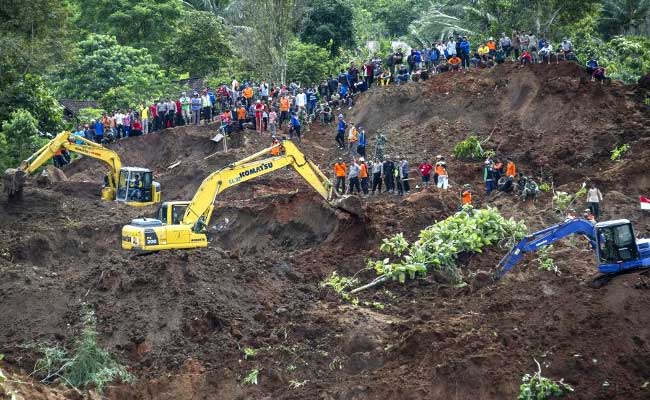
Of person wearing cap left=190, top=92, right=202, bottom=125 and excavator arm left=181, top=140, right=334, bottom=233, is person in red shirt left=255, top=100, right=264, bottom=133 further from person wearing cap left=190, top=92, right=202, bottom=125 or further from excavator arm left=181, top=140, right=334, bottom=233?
excavator arm left=181, top=140, right=334, bottom=233

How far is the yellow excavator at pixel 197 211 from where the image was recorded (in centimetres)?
2811

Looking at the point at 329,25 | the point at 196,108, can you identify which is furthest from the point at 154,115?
the point at 329,25

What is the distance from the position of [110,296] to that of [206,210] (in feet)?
12.9

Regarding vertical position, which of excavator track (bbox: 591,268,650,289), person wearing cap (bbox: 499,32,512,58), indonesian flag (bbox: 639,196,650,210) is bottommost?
indonesian flag (bbox: 639,196,650,210)

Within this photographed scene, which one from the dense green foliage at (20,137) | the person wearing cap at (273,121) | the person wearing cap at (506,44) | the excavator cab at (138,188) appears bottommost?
the dense green foliage at (20,137)

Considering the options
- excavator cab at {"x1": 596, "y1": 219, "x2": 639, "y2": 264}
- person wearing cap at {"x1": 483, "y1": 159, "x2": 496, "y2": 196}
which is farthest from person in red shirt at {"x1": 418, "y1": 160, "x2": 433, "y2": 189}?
excavator cab at {"x1": 596, "y1": 219, "x2": 639, "y2": 264}

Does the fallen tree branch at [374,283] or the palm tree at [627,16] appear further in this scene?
the palm tree at [627,16]

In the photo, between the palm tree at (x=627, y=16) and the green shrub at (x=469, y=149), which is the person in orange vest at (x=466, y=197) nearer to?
the green shrub at (x=469, y=149)

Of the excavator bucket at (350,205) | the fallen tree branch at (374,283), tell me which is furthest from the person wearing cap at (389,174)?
the fallen tree branch at (374,283)

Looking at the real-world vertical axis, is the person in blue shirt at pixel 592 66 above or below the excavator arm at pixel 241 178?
above

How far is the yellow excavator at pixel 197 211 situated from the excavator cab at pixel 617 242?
959 cm

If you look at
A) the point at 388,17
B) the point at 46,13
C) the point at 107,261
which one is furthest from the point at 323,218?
the point at 388,17

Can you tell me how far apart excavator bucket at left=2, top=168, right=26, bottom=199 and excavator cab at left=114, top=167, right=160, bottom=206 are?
349cm

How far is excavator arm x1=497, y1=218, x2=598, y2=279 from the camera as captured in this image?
2406cm
